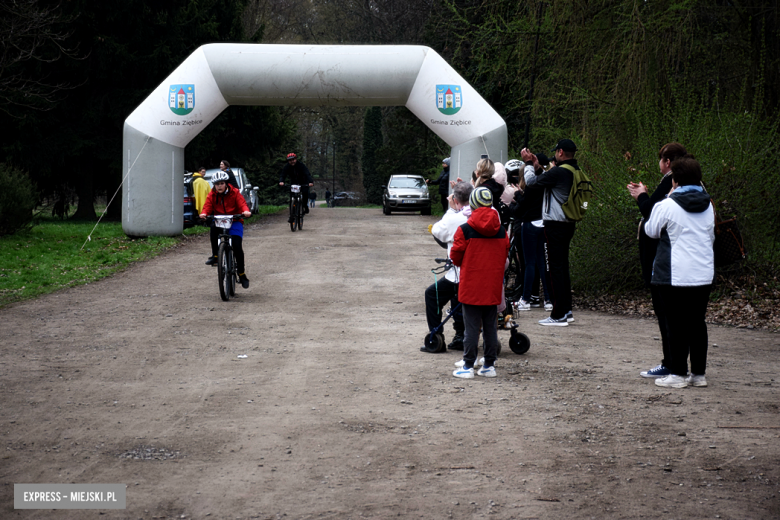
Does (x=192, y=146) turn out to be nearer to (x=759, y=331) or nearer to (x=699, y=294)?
(x=759, y=331)

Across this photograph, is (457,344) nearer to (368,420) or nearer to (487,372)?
(487,372)

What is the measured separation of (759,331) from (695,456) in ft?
17.1

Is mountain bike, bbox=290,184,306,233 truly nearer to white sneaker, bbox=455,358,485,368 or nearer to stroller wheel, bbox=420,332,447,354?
stroller wheel, bbox=420,332,447,354

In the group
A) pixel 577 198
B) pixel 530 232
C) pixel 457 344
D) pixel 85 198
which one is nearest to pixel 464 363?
pixel 457 344

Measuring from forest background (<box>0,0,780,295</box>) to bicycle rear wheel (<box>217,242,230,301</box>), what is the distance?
4856mm

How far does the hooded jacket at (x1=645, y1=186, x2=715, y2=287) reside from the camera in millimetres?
6422

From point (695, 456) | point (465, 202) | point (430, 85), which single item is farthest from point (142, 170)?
point (695, 456)

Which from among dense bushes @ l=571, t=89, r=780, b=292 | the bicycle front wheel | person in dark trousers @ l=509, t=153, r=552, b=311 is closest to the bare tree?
the bicycle front wheel

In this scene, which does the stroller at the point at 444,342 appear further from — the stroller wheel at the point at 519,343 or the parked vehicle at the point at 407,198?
the parked vehicle at the point at 407,198

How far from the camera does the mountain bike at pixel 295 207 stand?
2152 cm

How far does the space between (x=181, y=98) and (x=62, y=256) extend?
15.2 ft

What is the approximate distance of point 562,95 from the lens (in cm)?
1491

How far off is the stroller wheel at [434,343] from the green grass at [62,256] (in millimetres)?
6224

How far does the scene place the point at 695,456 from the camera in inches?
194
